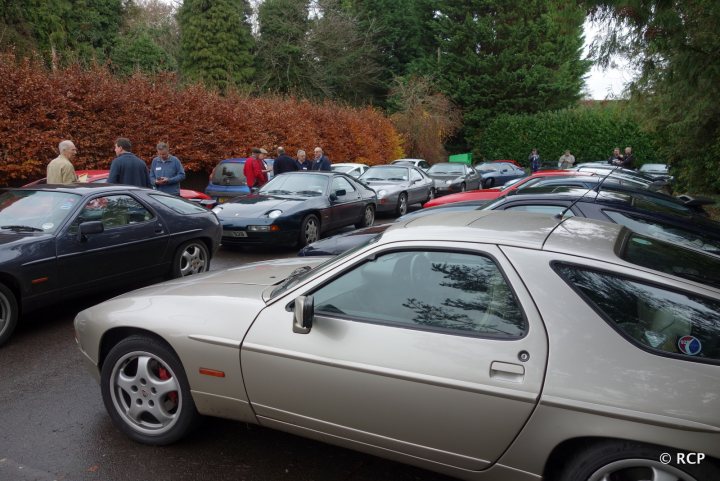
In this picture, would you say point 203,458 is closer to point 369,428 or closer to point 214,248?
point 369,428

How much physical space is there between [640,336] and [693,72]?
21.1ft

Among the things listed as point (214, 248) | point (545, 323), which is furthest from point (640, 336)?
point (214, 248)

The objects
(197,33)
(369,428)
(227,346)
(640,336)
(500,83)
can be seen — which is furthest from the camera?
(500,83)

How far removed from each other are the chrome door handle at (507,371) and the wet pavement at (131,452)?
0.97 metres

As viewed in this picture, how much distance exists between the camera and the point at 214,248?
7.67m

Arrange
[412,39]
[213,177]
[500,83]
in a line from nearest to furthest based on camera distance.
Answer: [213,177], [500,83], [412,39]

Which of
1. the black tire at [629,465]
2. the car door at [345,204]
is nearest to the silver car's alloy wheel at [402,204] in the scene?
the car door at [345,204]

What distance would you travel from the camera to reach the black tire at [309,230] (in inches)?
382

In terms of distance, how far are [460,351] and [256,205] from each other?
25.2 feet

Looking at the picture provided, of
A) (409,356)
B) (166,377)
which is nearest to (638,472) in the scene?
(409,356)

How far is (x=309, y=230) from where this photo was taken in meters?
9.94

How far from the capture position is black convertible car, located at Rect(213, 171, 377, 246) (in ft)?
30.2

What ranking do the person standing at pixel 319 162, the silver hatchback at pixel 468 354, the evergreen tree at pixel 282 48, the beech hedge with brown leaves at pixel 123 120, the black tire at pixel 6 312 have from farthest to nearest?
the evergreen tree at pixel 282 48, the person standing at pixel 319 162, the beech hedge with brown leaves at pixel 123 120, the black tire at pixel 6 312, the silver hatchback at pixel 468 354

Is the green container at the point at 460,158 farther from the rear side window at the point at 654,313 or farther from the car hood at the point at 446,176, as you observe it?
the rear side window at the point at 654,313
